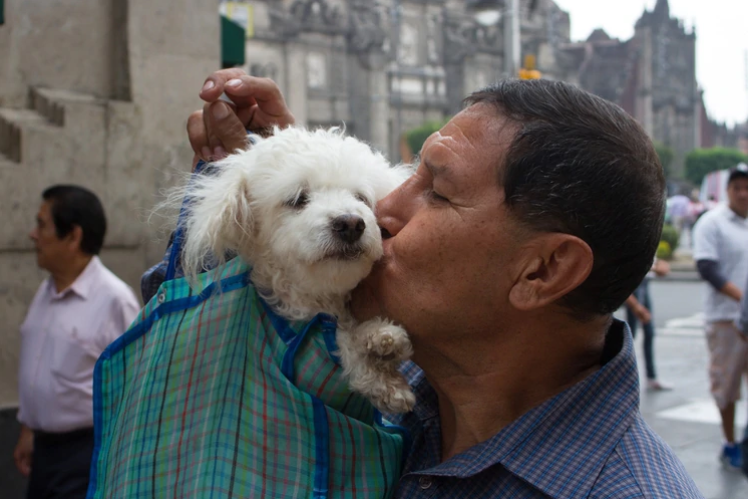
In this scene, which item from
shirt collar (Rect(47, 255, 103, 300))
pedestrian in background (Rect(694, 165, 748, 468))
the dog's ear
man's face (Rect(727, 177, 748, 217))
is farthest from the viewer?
man's face (Rect(727, 177, 748, 217))

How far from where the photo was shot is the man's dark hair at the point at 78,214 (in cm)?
408

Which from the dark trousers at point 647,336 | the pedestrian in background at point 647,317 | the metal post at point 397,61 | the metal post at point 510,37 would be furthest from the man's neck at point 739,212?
the metal post at point 397,61

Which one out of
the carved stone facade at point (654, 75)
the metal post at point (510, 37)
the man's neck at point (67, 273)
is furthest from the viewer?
the carved stone facade at point (654, 75)

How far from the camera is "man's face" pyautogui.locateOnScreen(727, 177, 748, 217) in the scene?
6411 millimetres

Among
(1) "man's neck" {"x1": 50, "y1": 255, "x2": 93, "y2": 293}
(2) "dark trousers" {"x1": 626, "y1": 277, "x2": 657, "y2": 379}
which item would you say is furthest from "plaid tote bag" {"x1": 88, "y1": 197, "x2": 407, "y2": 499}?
(2) "dark trousers" {"x1": 626, "y1": 277, "x2": 657, "y2": 379}

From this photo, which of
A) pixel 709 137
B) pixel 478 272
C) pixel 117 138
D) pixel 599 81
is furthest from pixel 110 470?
pixel 709 137

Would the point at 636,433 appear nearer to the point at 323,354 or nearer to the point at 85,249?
the point at 323,354

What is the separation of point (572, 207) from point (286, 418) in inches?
26.6

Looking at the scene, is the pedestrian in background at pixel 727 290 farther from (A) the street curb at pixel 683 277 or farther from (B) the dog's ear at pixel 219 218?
(A) the street curb at pixel 683 277

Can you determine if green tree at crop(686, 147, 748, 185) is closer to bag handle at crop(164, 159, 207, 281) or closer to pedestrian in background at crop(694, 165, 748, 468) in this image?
pedestrian in background at crop(694, 165, 748, 468)

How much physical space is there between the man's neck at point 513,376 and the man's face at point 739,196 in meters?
5.34

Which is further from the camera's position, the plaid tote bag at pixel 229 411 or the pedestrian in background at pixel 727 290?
the pedestrian in background at pixel 727 290

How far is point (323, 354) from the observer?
1701mm

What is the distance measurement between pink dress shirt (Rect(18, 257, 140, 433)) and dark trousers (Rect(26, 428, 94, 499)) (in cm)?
6
